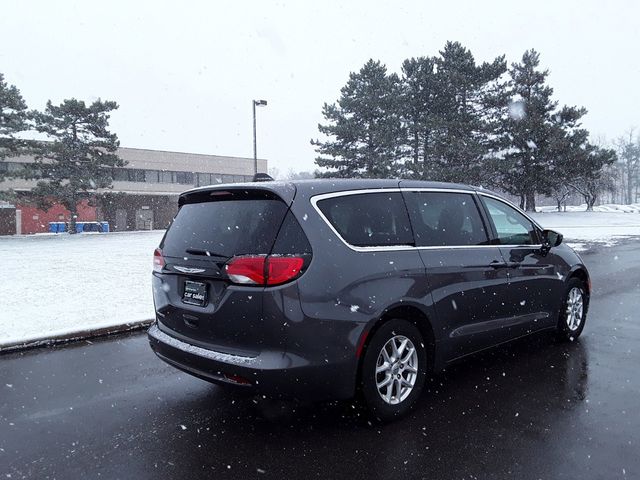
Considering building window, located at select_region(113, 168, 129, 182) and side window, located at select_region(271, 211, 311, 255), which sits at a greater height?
building window, located at select_region(113, 168, 129, 182)

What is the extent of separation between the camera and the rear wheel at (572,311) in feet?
17.8

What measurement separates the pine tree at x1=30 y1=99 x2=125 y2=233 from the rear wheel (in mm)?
35007

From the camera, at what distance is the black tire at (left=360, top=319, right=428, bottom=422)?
3.37 meters

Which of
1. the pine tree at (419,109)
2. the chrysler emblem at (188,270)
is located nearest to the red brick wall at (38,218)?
the pine tree at (419,109)

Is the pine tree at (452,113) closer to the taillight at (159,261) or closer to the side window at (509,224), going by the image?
the side window at (509,224)

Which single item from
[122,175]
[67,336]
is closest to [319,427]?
[67,336]

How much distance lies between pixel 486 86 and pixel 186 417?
41.2 meters

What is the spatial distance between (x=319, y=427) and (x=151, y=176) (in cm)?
5849

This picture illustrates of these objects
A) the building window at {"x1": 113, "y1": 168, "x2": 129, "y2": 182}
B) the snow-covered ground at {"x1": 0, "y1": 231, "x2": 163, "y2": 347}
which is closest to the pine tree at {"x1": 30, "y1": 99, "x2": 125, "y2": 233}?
the building window at {"x1": 113, "y1": 168, "x2": 129, "y2": 182}

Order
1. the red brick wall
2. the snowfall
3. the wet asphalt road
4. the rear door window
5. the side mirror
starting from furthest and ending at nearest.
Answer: the red brick wall → the snowfall → the side mirror → the rear door window → the wet asphalt road

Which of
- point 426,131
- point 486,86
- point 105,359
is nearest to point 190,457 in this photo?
point 105,359

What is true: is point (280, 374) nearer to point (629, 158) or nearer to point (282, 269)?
point (282, 269)

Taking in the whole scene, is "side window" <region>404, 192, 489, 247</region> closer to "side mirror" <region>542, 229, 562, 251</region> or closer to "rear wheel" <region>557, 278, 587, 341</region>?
"side mirror" <region>542, 229, 562, 251</region>

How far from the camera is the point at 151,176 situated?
190 ft
